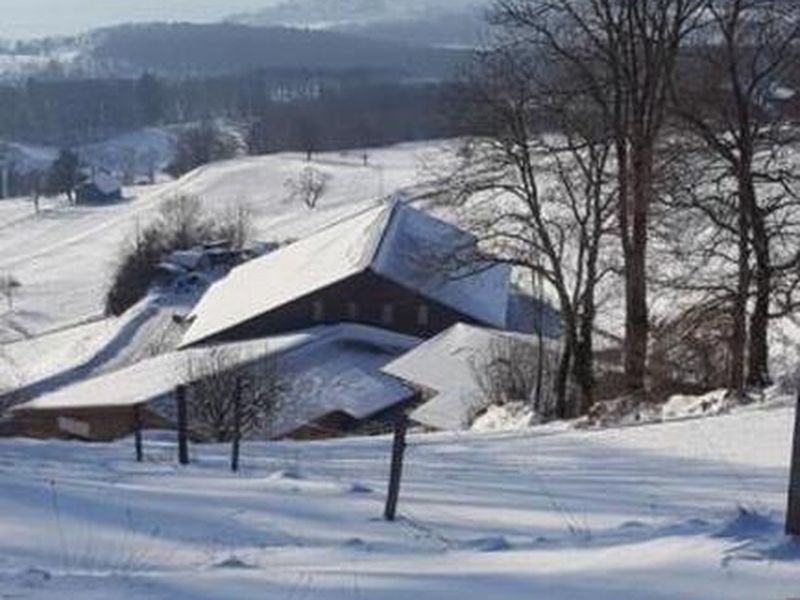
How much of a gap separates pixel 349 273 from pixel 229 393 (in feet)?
61.1

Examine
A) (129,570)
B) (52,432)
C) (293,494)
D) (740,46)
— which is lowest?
(52,432)

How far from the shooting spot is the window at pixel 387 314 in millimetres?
53438

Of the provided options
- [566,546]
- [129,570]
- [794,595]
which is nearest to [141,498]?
[129,570]

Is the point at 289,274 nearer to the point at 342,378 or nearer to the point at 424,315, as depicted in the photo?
the point at 424,315

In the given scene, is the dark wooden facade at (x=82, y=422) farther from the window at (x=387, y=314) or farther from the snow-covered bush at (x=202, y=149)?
the snow-covered bush at (x=202, y=149)

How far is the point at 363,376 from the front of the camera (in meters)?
44.5

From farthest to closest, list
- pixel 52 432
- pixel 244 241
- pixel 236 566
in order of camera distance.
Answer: pixel 244 241 < pixel 52 432 < pixel 236 566

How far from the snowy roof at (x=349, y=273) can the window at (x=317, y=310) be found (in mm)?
515

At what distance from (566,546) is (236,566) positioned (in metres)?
1.80

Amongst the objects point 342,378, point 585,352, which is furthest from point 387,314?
point 585,352

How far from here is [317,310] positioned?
52.3 meters

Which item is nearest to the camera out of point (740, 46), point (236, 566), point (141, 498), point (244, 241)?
point (236, 566)

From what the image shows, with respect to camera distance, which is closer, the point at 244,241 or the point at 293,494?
the point at 293,494

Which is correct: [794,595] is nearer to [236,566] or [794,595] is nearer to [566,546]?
[566,546]
